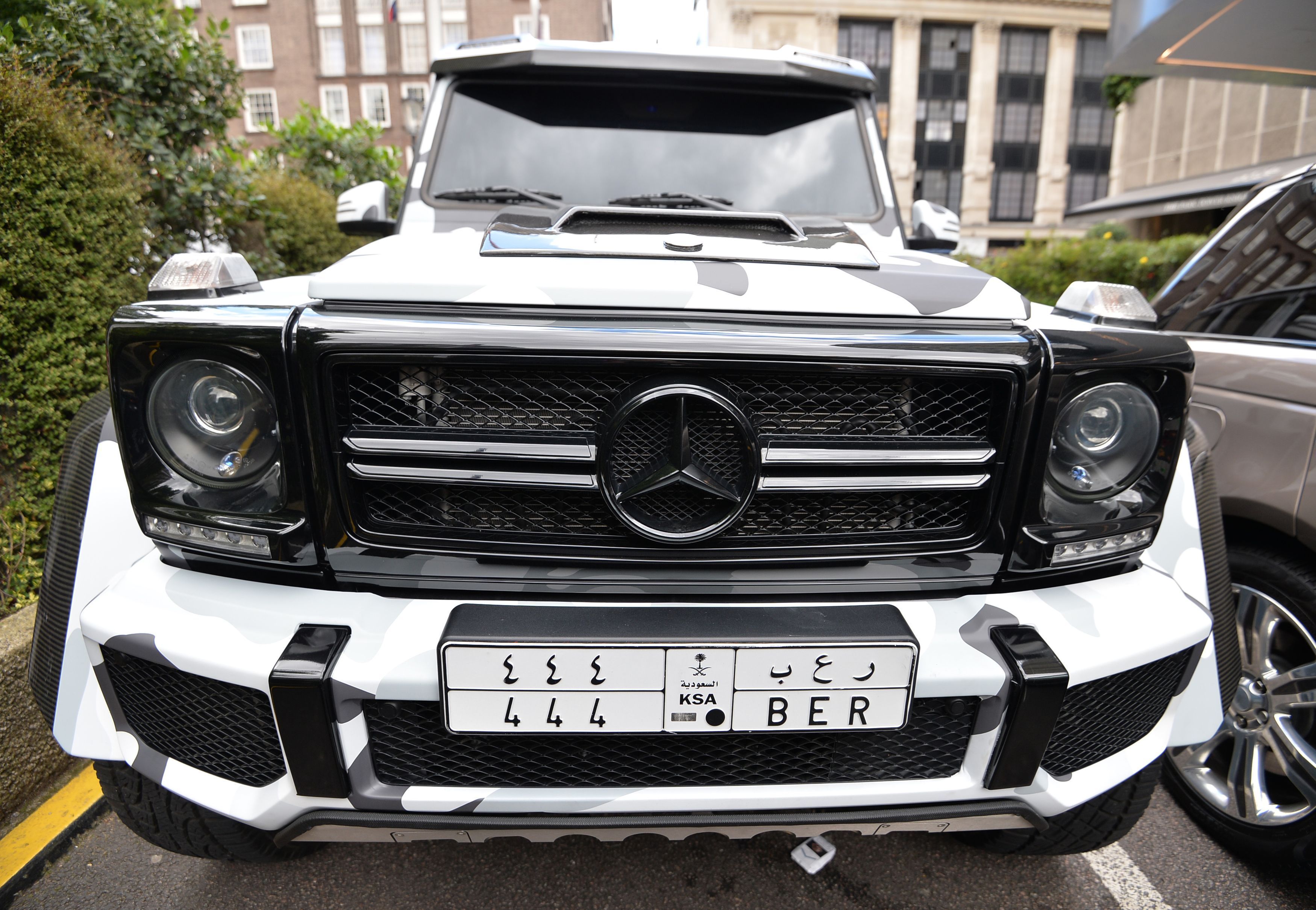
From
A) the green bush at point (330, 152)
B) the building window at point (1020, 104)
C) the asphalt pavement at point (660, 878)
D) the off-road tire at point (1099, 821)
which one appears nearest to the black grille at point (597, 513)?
the off-road tire at point (1099, 821)

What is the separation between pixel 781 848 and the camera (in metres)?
1.79

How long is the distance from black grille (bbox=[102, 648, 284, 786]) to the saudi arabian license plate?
333mm

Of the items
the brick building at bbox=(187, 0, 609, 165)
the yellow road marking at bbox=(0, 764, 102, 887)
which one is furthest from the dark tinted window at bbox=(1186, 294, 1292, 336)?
the brick building at bbox=(187, 0, 609, 165)

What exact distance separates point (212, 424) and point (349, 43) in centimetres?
4116

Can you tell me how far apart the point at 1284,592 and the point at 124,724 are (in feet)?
8.48

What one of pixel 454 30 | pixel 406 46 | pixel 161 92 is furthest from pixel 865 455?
pixel 406 46

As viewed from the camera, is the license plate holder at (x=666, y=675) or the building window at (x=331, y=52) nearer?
the license plate holder at (x=666, y=675)

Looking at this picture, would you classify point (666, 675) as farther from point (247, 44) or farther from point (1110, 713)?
point (247, 44)

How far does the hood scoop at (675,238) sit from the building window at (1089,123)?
4442 centimetres

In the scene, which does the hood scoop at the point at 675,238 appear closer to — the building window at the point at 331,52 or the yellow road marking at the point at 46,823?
the yellow road marking at the point at 46,823

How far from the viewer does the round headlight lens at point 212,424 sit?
1166 millimetres

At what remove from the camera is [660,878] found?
1689mm

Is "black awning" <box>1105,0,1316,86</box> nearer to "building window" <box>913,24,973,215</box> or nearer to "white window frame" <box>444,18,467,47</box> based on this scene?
"building window" <box>913,24,973,215</box>

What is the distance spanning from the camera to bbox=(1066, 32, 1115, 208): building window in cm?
3766
